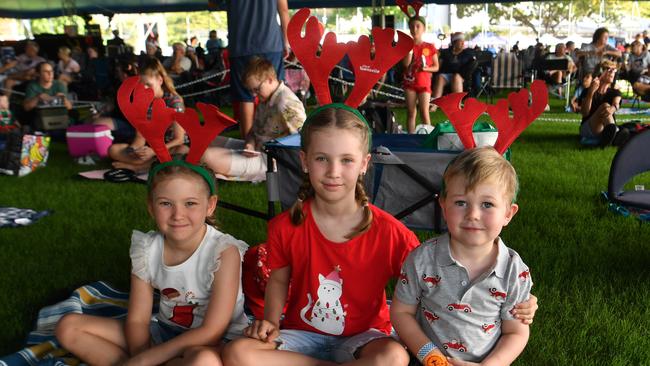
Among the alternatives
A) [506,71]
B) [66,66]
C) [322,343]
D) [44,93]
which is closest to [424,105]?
[44,93]

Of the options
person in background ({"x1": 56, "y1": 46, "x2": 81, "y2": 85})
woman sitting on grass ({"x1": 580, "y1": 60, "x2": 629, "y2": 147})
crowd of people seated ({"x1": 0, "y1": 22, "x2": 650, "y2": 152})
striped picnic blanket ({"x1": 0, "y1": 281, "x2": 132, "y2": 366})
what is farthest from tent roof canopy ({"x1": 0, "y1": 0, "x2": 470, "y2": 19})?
striped picnic blanket ({"x1": 0, "y1": 281, "x2": 132, "y2": 366})

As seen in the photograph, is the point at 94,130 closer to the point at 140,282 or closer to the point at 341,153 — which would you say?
the point at 140,282

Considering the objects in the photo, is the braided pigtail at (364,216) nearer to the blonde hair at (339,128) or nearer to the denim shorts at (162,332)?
the blonde hair at (339,128)

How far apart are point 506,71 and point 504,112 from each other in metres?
11.6

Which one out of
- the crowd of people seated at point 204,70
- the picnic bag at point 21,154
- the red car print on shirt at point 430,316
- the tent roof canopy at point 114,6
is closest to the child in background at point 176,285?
the red car print on shirt at point 430,316

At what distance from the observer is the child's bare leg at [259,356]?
189 cm

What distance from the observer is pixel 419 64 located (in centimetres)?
697

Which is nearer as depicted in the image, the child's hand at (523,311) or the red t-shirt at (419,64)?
the child's hand at (523,311)

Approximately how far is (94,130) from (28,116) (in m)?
2.21

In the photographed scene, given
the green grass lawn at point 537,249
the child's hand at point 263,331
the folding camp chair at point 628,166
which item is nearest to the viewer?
the child's hand at point 263,331

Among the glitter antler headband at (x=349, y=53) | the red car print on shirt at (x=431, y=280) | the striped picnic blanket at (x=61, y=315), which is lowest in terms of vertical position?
the striped picnic blanket at (x=61, y=315)

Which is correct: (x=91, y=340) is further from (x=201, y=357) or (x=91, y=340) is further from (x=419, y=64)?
(x=419, y=64)

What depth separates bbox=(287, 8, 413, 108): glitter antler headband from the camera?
224 centimetres

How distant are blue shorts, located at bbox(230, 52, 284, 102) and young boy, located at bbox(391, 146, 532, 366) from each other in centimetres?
436
